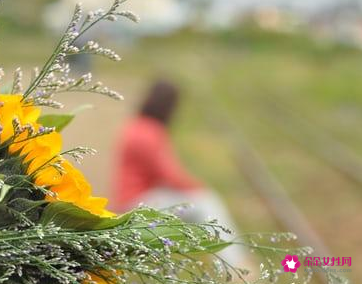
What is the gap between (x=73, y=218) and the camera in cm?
153

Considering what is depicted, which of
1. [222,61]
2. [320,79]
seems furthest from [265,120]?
[222,61]

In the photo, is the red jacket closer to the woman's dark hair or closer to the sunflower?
the woman's dark hair

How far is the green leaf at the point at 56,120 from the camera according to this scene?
1.85 metres

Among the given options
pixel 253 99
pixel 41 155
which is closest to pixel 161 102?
pixel 41 155

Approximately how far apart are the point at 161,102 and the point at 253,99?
1661 centimetres

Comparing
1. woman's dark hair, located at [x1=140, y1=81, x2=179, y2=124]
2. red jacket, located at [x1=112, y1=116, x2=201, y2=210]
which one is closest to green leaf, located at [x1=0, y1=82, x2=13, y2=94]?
red jacket, located at [x1=112, y1=116, x2=201, y2=210]

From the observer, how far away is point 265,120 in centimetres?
1972

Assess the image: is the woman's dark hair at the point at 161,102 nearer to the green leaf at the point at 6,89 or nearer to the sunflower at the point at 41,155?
the green leaf at the point at 6,89

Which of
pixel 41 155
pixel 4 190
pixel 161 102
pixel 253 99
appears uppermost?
pixel 253 99

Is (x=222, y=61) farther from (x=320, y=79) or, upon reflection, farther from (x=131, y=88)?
(x=131, y=88)

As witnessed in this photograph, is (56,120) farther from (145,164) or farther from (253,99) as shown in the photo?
(253,99)

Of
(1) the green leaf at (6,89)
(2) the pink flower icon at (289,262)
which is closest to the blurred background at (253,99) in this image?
(1) the green leaf at (6,89)

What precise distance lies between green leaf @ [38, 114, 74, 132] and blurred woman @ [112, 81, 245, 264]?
5294mm

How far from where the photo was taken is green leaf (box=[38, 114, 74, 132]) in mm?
1851
